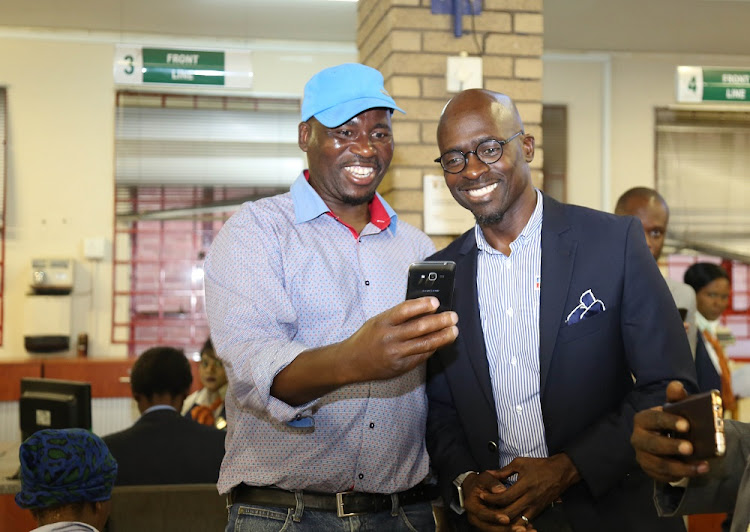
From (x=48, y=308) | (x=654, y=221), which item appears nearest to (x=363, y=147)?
(x=654, y=221)

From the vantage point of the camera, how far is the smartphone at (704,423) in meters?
1.31

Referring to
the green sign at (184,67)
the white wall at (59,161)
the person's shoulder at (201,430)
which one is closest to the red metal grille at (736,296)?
the green sign at (184,67)

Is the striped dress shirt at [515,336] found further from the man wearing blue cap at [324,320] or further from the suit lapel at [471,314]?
the man wearing blue cap at [324,320]

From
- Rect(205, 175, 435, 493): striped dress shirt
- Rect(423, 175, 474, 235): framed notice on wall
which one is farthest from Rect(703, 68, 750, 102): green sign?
Rect(205, 175, 435, 493): striped dress shirt

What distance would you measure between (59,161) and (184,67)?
2965mm

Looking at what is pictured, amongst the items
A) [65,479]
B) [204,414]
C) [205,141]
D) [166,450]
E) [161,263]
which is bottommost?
[204,414]

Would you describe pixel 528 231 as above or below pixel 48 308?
above

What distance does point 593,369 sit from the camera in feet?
6.55

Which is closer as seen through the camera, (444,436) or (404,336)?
(404,336)

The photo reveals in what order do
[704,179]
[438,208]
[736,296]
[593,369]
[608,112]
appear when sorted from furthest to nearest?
1. [736,296]
2. [704,179]
3. [608,112]
4. [438,208]
5. [593,369]

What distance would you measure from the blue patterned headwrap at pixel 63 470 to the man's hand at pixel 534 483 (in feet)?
4.18

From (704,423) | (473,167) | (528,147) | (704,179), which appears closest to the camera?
(704,423)

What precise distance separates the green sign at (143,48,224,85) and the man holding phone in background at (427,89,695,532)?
3.50m

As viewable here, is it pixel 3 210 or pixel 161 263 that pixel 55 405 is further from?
pixel 3 210
